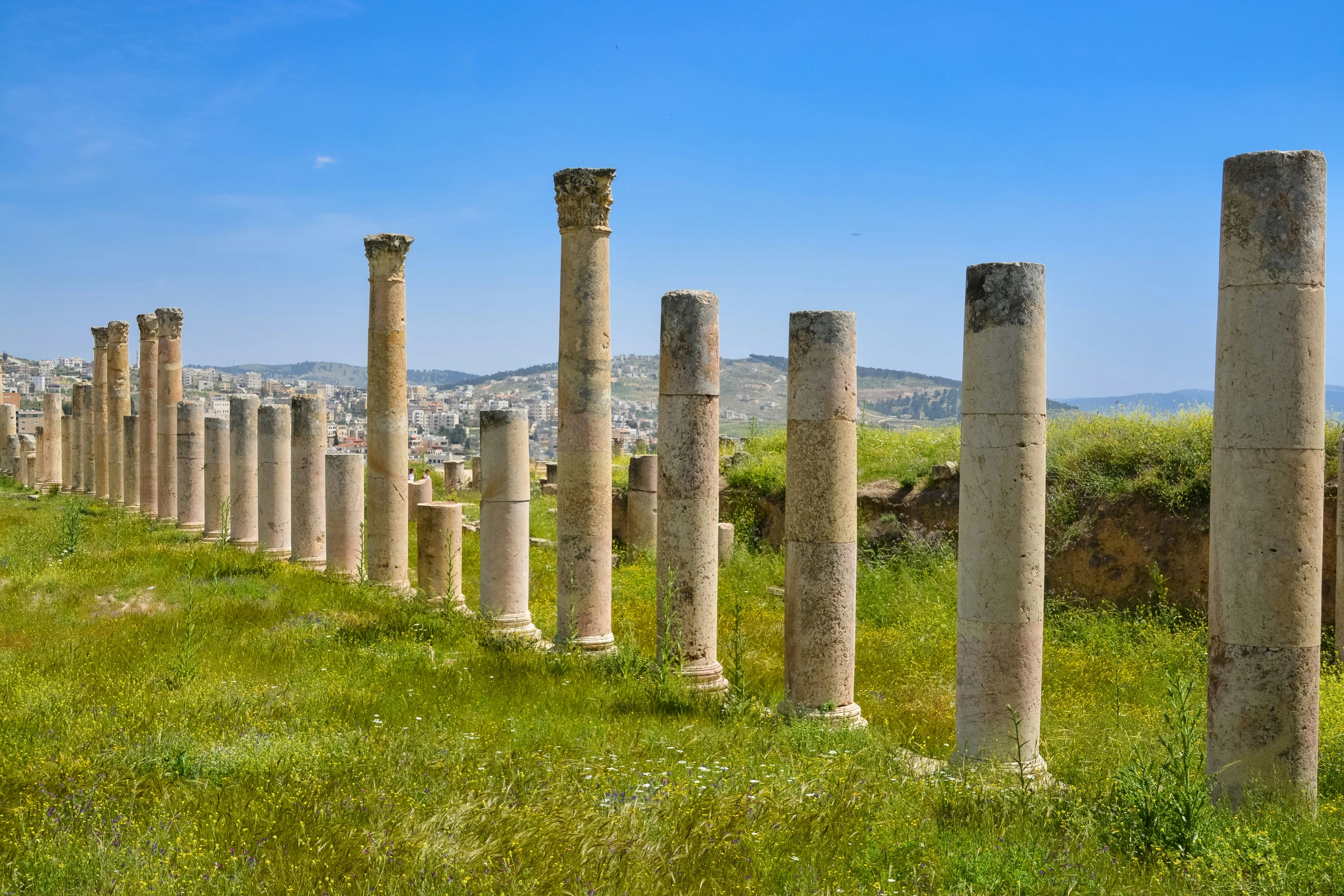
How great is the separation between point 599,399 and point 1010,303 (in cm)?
526

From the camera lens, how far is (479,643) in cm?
1189

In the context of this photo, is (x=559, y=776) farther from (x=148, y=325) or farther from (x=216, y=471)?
(x=148, y=325)

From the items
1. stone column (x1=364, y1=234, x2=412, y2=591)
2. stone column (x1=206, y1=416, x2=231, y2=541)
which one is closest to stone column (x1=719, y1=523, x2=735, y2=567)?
stone column (x1=364, y1=234, x2=412, y2=591)

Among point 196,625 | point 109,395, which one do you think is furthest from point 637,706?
point 109,395

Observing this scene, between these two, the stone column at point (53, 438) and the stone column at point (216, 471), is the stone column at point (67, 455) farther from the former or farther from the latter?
the stone column at point (216, 471)

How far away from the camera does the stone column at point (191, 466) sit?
72.8ft

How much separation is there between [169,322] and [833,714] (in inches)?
792

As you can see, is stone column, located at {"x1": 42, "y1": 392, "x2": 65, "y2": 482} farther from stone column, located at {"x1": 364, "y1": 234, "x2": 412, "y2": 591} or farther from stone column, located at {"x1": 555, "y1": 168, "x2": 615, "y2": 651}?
stone column, located at {"x1": 555, "y1": 168, "x2": 615, "y2": 651}

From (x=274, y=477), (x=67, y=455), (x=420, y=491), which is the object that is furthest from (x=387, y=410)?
(x=67, y=455)

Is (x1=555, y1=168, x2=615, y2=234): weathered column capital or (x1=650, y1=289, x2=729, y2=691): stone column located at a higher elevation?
(x1=555, y1=168, x2=615, y2=234): weathered column capital

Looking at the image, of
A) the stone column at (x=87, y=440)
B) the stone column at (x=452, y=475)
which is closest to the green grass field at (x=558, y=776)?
the stone column at (x=452, y=475)

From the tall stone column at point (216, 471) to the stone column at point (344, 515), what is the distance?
5147 millimetres

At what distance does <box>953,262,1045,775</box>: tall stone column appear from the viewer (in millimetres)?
7762

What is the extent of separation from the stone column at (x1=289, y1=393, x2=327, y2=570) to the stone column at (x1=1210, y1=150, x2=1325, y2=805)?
13930mm
